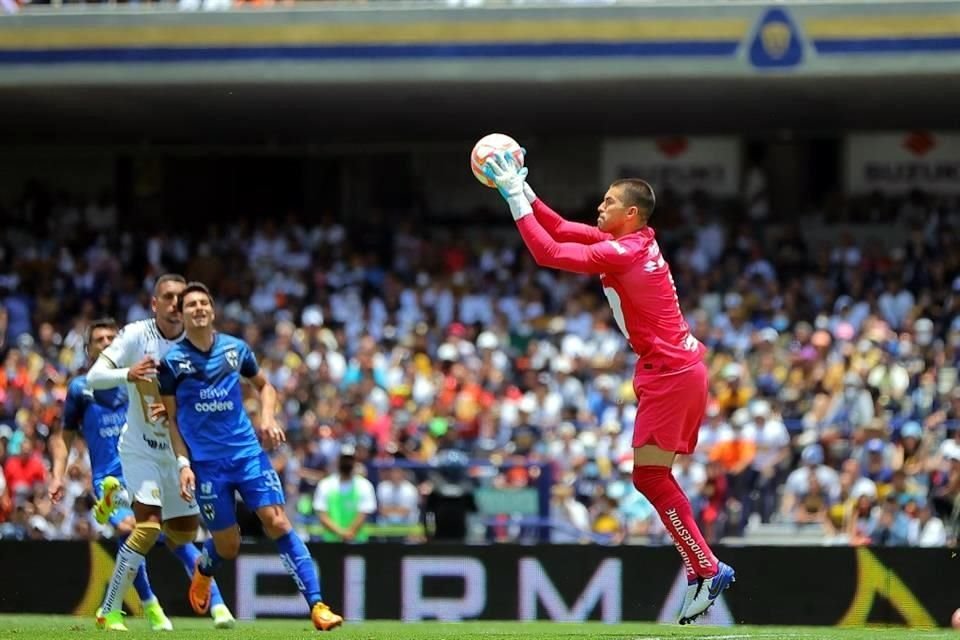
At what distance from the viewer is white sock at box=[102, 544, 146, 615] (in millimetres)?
10805

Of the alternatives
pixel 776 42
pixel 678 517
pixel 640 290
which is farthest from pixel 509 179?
pixel 776 42

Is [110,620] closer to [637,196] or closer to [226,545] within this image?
[226,545]

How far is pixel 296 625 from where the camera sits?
12.1m

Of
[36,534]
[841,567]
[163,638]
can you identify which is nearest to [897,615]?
[841,567]

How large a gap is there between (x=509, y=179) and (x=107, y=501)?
3.65 metres

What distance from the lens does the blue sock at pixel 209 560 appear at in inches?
414

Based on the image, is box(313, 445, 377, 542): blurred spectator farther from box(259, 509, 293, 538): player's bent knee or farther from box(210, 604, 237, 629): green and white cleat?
box(259, 509, 293, 538): player's bent knee

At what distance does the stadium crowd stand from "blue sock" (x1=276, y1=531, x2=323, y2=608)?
6778 millimetres

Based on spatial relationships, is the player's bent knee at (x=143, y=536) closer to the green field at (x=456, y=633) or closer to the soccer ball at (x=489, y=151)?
the green field at (x=456, y=633)

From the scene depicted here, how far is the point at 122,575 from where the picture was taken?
35.6 feet

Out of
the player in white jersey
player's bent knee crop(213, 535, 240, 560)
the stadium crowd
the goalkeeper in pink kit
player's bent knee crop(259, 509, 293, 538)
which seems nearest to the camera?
the goalkeeper in pink kit

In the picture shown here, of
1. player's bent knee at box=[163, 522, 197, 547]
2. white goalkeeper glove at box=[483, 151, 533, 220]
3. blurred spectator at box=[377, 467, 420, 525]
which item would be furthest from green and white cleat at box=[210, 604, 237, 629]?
blurred spectator at box=[377, 467, 420, 525]

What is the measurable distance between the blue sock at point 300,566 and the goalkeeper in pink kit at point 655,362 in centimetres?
196

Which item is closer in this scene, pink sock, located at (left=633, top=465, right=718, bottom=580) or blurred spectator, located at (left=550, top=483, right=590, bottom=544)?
pink sock, located at (left=633, top=465, right=718, bottom=580)
